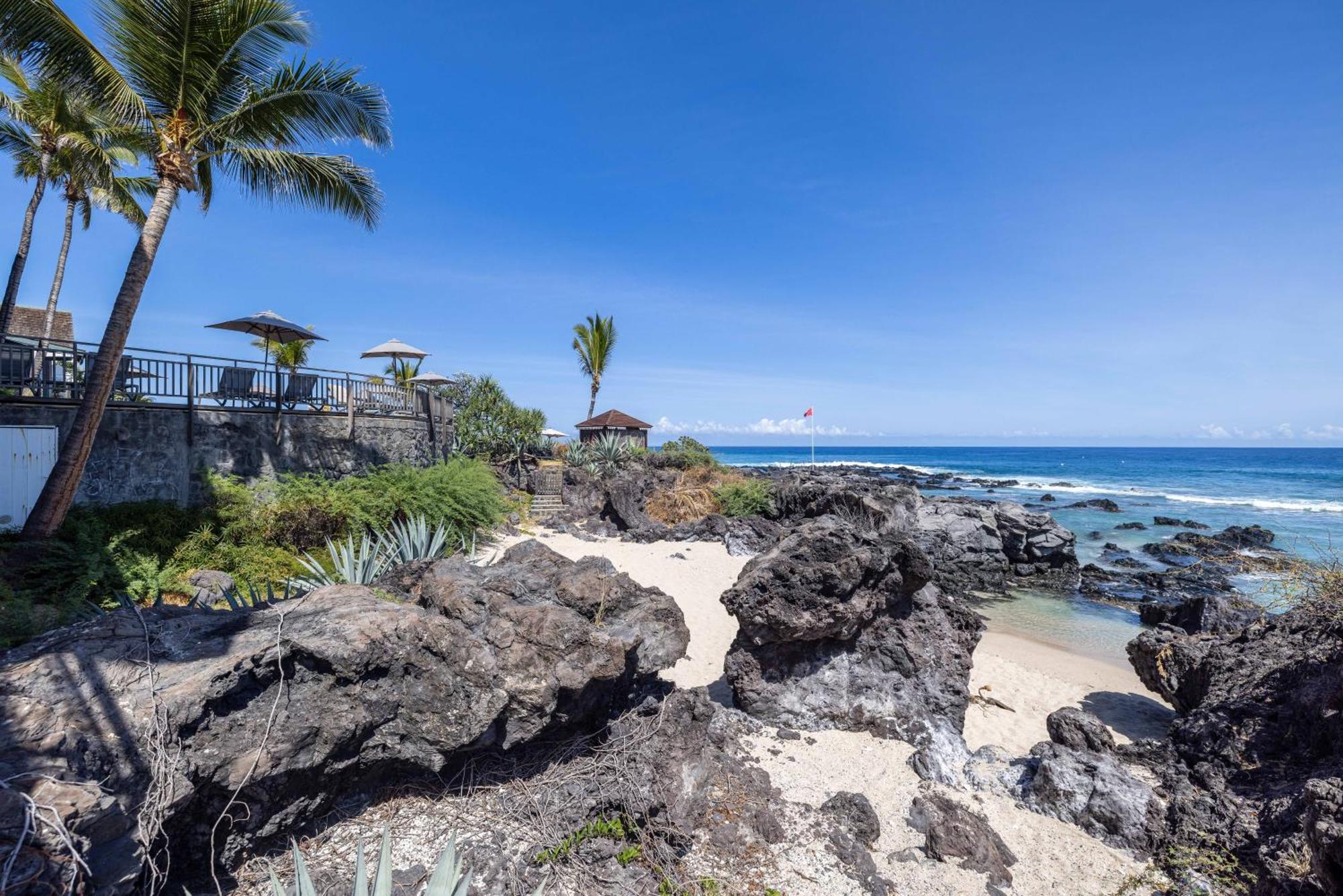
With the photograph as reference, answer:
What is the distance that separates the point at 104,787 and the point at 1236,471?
8307cm

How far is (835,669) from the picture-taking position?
6.16m

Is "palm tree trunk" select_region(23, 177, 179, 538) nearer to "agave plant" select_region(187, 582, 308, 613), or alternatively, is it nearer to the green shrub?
"agave plant" select_region(187, 582, 308, 613)

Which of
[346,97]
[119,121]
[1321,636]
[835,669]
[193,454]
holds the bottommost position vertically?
[835,669]

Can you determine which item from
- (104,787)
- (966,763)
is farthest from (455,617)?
(966,763)

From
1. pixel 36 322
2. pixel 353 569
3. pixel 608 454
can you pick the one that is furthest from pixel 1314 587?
pixel 36 322

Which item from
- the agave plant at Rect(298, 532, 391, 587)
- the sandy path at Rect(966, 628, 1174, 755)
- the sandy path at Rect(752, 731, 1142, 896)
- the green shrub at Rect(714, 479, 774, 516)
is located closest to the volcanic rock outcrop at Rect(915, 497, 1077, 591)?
the green shrub at Rect(714, 479, 774, 516)

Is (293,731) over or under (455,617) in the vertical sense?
under

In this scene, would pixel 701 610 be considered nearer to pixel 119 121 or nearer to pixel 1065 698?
pixel 1065 698

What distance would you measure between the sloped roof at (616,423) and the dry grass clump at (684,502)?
32.0ft

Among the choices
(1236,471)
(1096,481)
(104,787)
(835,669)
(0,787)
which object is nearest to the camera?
(0,787)

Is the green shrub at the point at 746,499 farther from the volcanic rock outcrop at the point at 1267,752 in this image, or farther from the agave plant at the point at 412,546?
the volcanic rock outcrop at the point at 1267,752

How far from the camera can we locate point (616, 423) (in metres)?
31.1

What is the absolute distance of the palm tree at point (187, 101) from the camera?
7.60 meters

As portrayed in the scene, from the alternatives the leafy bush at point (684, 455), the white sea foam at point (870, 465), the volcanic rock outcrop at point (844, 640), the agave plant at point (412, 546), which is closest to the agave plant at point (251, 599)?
the agave plant at point (412, 546)
